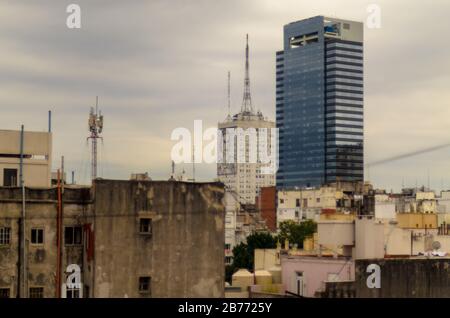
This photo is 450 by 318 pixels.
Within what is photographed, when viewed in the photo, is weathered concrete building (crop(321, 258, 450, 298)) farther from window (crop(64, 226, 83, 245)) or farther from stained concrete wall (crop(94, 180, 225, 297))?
window (crop(64, 226, 83, 245))

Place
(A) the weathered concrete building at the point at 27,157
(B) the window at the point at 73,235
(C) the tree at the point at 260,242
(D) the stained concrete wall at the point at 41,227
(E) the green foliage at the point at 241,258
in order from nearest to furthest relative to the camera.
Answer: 1. (D) the stained concrete wall at the point at 41,227
2. (B) the window at the point at 73,235
3. (A) the weathered concrete building at the point at 27,157
4. (E) the green foliage at the point at 241,258
5. (C) the tree at the point at 260,242

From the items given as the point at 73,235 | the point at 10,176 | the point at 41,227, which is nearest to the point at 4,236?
the point at 41,227

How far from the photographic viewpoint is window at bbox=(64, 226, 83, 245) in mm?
42500

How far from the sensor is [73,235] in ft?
140

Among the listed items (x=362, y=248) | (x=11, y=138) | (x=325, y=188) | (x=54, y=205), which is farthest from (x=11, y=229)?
(x=325, y=188)

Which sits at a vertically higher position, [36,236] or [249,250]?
[36,236]

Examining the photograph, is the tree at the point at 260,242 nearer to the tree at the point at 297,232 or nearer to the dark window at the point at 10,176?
the tree at the point at 297,232

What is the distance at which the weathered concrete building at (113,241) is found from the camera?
41.4 metres

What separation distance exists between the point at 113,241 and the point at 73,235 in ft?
6.91

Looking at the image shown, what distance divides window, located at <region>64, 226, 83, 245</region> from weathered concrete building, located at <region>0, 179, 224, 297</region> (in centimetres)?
5

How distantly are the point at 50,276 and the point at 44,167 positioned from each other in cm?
1732

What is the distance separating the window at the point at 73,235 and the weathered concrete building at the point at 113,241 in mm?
46

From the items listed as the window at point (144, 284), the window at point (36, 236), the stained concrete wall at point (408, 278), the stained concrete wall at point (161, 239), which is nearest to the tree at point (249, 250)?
the stained concrete wall at point (408, 278)

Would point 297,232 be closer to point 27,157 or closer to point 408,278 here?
point 27,157
